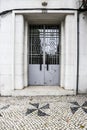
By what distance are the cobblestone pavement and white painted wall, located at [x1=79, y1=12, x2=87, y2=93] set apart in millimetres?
659

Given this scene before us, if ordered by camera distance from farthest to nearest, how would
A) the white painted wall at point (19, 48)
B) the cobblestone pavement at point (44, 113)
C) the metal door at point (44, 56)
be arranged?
the metal door at point (44, 56), the white painted wall at point (19, 48), the cobblestone pavement at point (44, 113)

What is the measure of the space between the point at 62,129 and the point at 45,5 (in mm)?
4688

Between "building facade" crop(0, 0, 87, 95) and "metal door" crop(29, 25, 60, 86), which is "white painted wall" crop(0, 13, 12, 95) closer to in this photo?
"building facade" crop(0, 0, 87, 95)

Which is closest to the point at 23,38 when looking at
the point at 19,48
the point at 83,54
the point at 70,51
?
the point at 19,48

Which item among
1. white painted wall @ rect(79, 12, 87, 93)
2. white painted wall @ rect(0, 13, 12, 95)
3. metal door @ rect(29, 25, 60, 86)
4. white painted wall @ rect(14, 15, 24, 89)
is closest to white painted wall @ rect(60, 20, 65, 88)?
metal door @ rect(29, 25, 60, 86)

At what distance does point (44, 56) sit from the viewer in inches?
288

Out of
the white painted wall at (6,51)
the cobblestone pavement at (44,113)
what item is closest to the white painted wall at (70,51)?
the cobblestone pavement at (44,113)

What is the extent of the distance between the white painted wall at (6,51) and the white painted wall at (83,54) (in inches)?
110

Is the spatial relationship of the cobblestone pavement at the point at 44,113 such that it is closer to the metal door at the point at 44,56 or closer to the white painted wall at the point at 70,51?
the white painted wall at the point at 70,51

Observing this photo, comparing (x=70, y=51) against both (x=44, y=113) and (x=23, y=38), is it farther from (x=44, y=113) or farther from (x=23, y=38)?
(x=44, y=113)

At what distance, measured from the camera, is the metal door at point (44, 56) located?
7.35m

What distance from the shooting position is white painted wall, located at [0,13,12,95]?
6426mm

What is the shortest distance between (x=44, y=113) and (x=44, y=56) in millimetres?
3386

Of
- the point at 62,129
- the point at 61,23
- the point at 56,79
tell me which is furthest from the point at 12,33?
the point at 62,129
